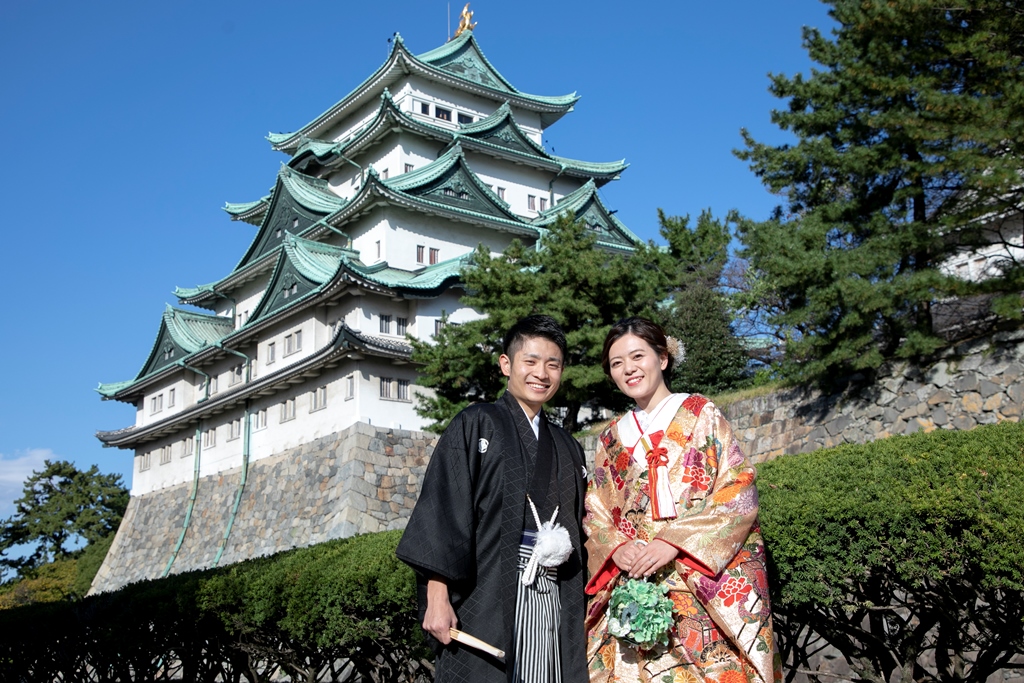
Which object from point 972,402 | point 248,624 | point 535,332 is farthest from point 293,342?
point 535,332

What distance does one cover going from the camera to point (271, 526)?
22094 mm

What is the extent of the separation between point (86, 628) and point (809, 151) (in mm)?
11546

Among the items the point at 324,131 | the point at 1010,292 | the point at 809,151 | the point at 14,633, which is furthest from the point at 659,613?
the point at 324,131

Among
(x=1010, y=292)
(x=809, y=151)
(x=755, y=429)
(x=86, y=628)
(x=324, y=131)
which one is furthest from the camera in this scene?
(x=324, y=131)

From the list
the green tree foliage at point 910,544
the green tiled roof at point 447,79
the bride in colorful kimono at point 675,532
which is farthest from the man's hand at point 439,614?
the green tiled roof at point 447,79

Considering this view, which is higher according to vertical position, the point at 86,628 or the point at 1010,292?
the point at 1010,292

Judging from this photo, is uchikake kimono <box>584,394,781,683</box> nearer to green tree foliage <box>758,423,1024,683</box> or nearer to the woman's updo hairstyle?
the woman's updo hairstyle

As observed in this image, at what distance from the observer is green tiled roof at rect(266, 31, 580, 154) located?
2830 centimetres

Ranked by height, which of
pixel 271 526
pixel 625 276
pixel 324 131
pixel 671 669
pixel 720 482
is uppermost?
pixel 324 131

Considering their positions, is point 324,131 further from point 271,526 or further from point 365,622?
point 365,622

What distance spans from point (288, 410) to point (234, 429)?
2.95 metres

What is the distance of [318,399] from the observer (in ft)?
73.5

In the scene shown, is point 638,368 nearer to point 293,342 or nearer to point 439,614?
point 439,614

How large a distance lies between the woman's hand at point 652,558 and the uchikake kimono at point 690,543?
32 millimetres
